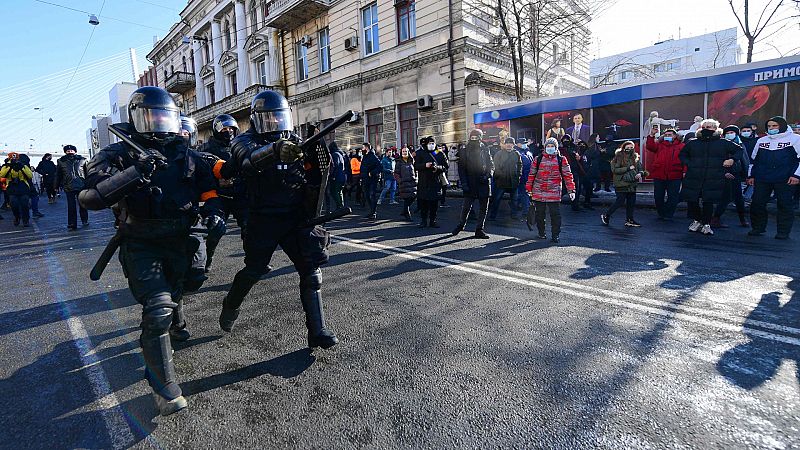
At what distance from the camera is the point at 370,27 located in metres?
20.9

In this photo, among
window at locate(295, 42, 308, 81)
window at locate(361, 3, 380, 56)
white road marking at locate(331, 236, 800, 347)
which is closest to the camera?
white road marking at locate(331, 236, 800, 347)

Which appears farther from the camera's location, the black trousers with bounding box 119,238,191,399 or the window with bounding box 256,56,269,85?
the window with bounding box 256,56,269,85

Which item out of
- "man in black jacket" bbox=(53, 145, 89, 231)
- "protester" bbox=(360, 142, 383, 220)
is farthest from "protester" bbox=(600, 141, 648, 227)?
"man in black jacket" bbox=(53, 145, 89, 231)

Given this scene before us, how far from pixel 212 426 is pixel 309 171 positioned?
1697 mm

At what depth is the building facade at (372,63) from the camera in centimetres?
1719

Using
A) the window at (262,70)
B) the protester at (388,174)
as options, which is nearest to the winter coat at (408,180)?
the protester at (388,174)

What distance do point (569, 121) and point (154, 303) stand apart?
537 inches

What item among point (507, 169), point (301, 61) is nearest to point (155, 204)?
point (507, 169)

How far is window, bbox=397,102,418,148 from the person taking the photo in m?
19.2

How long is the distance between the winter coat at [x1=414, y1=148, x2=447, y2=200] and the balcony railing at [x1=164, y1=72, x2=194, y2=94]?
38.6 metres

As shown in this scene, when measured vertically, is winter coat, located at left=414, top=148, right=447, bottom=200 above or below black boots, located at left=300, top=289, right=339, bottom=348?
above

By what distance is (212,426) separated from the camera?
224 centimetres

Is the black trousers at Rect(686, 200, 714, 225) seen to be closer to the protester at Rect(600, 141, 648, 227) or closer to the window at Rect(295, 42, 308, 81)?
the protester at Rect(600, 141, 648, 227)

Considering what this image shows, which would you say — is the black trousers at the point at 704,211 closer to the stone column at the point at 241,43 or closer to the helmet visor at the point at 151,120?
the helmet visor at the point at 151,120
